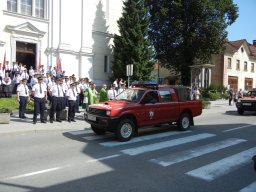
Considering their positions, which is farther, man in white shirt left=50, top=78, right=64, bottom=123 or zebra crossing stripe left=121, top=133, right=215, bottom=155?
man in white shirt left=50, top=78, right=64, bottom=123

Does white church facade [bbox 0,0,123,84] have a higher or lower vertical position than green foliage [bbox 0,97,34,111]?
higher

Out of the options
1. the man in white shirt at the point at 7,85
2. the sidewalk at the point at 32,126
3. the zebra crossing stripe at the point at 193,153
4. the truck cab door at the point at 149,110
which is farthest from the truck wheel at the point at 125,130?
the man in white shirt at the point at 7,85

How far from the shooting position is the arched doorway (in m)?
22.4

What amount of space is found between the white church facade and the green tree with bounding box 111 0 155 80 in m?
1.86

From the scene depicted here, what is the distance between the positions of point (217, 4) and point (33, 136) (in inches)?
1048

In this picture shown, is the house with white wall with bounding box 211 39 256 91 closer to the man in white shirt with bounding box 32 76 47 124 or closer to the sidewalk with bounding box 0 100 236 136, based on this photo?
the sidewalk with bounding box 0 100 236 136

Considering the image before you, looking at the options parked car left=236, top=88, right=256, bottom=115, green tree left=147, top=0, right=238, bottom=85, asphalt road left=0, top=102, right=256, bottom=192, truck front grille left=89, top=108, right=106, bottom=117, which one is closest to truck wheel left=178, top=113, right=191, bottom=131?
asphalt road left=0, top=102, right=256, bottom=192

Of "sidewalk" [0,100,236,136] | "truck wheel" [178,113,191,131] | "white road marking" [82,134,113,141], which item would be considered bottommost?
"white road marking" [82,134,113,141]

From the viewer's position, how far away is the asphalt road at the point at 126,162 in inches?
228

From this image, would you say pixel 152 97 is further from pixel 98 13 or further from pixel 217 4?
pixel 217 4

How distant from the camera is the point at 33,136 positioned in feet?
34.6

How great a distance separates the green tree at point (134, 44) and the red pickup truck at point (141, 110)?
13.6 m

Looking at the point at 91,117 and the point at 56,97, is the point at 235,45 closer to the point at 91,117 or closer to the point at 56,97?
the point at 56,97

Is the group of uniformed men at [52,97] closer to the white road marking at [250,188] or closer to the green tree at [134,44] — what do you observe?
the white road marking at [250,188]
